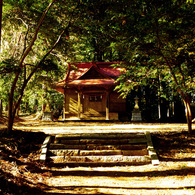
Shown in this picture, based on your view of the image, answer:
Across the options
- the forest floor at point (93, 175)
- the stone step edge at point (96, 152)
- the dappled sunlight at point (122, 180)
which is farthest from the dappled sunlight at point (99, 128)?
the dappled sunlight at point (122, 180)

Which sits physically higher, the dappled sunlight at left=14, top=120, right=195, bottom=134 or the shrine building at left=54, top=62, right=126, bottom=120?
the shrine building at left=54, top=62, right=126, bottom=120

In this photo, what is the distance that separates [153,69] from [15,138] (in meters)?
7.50

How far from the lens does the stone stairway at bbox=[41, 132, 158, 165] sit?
6867 mm

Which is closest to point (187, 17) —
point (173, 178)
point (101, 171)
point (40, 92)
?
point (173, 178)

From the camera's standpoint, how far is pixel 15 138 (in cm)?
823

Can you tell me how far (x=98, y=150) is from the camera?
7289mm

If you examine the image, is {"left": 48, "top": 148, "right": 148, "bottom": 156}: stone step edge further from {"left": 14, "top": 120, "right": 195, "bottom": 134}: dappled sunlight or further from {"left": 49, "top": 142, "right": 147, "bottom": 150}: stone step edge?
{"left": 14, "top": 120, "right": 195, "bottom": 134}: dappled sunlight

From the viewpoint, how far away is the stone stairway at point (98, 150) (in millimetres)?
6867

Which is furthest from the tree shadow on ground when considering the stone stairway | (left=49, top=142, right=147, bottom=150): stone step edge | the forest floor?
(left=49, top=142, right=147, bottom=150): stone step edge

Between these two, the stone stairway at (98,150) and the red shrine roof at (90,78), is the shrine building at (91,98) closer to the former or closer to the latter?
the red shrine roof at (90,78)

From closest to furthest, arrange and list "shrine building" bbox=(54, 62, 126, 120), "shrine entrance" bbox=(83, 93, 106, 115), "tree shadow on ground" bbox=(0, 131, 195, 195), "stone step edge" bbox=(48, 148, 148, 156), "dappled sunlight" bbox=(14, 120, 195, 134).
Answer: "tree shadow on ground" bbox=(0, 131, 195, 195), "stone step edge" bbox=(48, 148, 148, 156), "dappled sunlight" bbox=(14, 120, 195, 134), "shrine building" bbox=(54, 62, 126, 120), "shrine entrance" bbox=(83, 93, 106, 115)

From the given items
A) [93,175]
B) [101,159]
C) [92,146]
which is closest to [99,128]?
[92,146]

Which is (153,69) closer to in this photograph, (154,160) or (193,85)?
(193,85)

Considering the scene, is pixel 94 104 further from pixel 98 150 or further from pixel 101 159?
pixel 101 159
